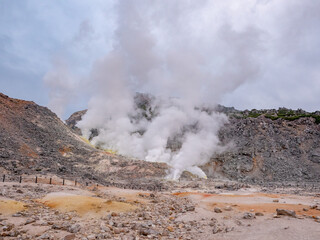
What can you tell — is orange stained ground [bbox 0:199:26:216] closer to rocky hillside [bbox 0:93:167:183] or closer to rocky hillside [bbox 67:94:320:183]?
rocky hillside [bbox 0:93:167:183]

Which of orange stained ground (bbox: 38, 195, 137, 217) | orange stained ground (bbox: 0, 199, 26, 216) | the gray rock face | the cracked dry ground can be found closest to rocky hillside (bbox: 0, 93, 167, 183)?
→ orange stained ground (bbox: 38, 195, 137, 217)

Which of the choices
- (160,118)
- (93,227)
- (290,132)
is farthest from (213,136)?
(93,227)

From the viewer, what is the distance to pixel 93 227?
12.2 metres

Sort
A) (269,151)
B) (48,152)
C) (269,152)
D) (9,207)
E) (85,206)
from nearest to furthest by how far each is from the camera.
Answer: (9,207)
(85,206)
(48,152)
(269,152)
(269,151)

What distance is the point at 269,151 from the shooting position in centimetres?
6788

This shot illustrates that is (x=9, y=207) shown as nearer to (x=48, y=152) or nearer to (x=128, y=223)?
(x=128, y=223)

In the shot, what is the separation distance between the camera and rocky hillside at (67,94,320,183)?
201 feet

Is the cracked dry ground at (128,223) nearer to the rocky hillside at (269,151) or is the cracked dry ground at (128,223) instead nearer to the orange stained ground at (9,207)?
the orange stained ground at (9,207)

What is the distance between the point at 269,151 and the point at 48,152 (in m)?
57.2

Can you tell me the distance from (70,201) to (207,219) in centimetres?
971

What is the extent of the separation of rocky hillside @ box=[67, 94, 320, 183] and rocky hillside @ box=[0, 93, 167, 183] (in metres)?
22.0

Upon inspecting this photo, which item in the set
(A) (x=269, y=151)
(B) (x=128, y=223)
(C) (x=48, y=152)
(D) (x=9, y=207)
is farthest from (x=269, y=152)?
(D) (x=9, y=207)

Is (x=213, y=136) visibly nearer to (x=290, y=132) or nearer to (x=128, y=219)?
(x=290, y=132)

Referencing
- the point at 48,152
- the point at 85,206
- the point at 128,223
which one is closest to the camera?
the point at 128,223
